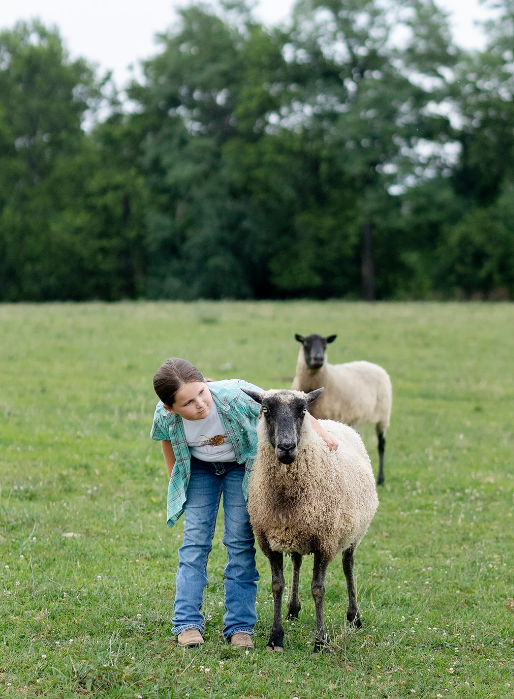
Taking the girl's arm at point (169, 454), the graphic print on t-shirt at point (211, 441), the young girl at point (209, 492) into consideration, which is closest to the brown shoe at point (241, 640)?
the young girl at point (209, 492)

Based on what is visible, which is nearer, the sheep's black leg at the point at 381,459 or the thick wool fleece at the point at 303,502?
the thick wool fleece at the point at 303,502

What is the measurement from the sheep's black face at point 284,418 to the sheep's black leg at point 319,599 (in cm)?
96

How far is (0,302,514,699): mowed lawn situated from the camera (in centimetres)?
517

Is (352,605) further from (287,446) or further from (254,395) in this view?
Result: (254,395)

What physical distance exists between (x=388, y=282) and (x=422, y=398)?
43.7 m

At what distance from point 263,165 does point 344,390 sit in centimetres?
4569

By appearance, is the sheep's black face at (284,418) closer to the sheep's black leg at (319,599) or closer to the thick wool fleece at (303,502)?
the thick wool fleece at (303,502)

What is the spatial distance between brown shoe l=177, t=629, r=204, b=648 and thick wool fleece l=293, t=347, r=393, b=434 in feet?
18.9

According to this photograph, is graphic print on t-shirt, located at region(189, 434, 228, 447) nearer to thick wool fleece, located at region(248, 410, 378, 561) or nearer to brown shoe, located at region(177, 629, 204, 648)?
thick wool fleece, located at region(248, 410, 378, 561)

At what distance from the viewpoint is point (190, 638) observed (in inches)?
216

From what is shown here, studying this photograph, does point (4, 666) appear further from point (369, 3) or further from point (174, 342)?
point (369, 3)

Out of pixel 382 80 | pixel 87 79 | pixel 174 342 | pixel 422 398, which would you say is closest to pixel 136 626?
pixel 422 398

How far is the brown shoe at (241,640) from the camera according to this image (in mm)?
5535

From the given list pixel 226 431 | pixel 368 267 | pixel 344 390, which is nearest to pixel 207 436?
pixel 226 431
